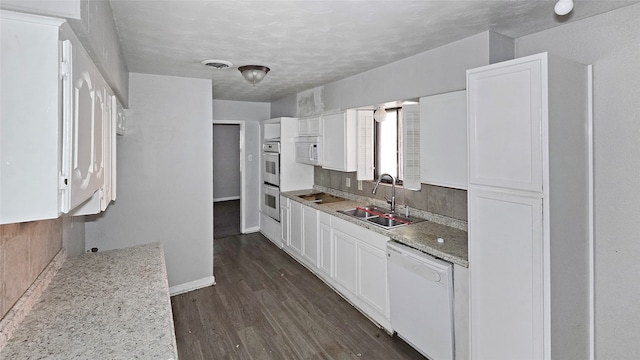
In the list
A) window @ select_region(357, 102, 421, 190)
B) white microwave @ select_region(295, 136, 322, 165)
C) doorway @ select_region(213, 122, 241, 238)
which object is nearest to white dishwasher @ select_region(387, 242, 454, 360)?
window @ select_region(357, 102, 421, 190)

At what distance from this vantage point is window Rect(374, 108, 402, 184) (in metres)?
3.67

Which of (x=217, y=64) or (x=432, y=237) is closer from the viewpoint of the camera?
(x=432, y=237)

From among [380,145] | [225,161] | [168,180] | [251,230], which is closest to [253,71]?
[168,180]

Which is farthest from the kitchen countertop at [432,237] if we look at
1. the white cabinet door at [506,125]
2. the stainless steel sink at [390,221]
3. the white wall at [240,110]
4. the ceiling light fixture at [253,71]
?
the white wall at [240,110]

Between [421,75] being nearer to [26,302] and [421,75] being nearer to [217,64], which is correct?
[217,64]

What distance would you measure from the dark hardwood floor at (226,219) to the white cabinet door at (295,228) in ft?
5.69

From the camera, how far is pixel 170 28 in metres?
2.18

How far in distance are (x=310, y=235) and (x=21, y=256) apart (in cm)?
284

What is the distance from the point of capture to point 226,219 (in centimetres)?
723

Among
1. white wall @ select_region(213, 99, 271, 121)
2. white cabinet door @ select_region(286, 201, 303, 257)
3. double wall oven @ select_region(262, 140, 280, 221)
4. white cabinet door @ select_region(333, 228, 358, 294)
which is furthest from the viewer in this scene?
white wall @ select_region(213, 99, 271, 121)

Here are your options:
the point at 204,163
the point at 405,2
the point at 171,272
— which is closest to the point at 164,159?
the point at 204,163

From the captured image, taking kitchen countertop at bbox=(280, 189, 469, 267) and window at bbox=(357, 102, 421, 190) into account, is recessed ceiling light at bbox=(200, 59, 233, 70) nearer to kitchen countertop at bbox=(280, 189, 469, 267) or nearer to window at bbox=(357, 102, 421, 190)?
window at bbox=(357, 102, 421, 190)

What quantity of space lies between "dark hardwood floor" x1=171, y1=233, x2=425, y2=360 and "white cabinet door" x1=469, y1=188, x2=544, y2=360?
779 mm

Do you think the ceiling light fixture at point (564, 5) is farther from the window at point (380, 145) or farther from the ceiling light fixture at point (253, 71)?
the ceiling light fixture at point (253, 71)
